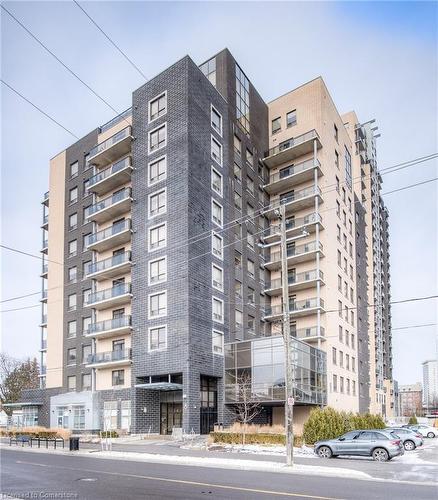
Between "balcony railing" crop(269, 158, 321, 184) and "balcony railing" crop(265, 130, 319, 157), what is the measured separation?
6.69ft

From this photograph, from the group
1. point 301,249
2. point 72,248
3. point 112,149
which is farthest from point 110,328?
point 301,249

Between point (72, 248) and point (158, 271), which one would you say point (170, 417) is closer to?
point (158, 271)

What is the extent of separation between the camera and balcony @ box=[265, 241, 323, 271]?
169 ft

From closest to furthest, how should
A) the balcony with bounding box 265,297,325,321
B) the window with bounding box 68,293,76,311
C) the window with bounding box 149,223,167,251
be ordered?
the window with bounding box 149,223,167,251 < the balcony with bounding box 265,297,325,321 < the window with bounding box 68,293,76,311

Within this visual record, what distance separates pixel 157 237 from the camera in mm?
43656

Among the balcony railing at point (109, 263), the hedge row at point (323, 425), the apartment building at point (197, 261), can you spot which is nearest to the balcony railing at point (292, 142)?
the apartment building at point (197, 261)

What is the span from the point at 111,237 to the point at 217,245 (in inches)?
378

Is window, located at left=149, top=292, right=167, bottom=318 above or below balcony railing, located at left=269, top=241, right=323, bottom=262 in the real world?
below

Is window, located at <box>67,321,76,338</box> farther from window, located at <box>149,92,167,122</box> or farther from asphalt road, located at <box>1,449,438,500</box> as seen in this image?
asphalt road, located at <box>1,449,438,500</box>

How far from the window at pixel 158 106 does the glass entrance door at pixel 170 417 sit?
23854 mm

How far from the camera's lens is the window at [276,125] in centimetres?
5840

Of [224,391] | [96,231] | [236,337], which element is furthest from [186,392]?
[96,231]

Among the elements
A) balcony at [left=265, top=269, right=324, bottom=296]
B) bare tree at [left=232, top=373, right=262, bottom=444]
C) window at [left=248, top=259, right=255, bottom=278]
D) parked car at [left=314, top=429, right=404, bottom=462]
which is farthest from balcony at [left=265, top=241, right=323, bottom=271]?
parked car at [left=314, top=429, right=404, bottom=462]

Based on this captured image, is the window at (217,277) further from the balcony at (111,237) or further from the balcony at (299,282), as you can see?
the balcony at (299,282)
